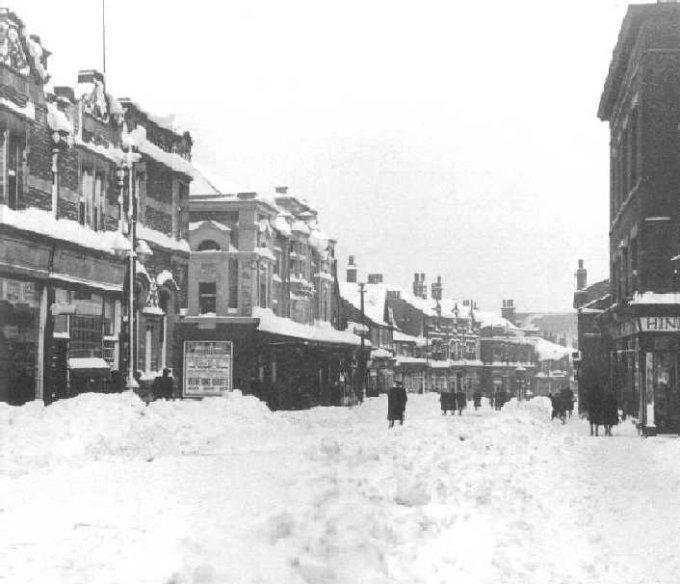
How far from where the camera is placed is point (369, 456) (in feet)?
50.4

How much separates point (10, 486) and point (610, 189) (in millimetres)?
33088

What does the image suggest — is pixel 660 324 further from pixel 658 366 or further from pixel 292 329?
pixel 292 329

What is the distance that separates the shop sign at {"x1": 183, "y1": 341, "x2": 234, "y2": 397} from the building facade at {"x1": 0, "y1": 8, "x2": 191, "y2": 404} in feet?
27.0

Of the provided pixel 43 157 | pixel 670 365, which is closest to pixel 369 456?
pixel 43 157

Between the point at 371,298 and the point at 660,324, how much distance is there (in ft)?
207

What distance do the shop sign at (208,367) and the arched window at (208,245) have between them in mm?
4273

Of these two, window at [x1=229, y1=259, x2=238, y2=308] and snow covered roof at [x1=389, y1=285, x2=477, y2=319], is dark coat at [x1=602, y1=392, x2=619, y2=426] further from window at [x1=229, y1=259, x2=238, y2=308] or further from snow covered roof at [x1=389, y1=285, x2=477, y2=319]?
snow covered roof at [x1=389, y1=285, x2=477, y2=319]

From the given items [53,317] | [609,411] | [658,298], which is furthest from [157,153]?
[609,411]

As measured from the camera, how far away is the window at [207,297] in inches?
1743

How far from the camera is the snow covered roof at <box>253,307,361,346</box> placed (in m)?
43.7

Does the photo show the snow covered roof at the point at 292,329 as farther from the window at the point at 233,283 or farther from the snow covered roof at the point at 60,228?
the snow covered roof at the point at 60,228

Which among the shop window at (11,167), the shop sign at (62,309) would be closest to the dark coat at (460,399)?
the shop sign at (62,309)

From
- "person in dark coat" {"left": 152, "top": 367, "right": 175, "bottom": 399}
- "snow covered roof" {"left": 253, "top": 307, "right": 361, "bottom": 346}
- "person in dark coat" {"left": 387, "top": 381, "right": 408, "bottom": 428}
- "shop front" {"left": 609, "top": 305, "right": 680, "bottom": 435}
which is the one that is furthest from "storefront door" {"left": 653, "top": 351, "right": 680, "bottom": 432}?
"snow covered roof" {"left": 253, "top": 307, "right": 361, "bottom": 346}

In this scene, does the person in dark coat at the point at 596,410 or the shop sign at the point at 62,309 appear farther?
the person in dark coat at the point at 596,410
